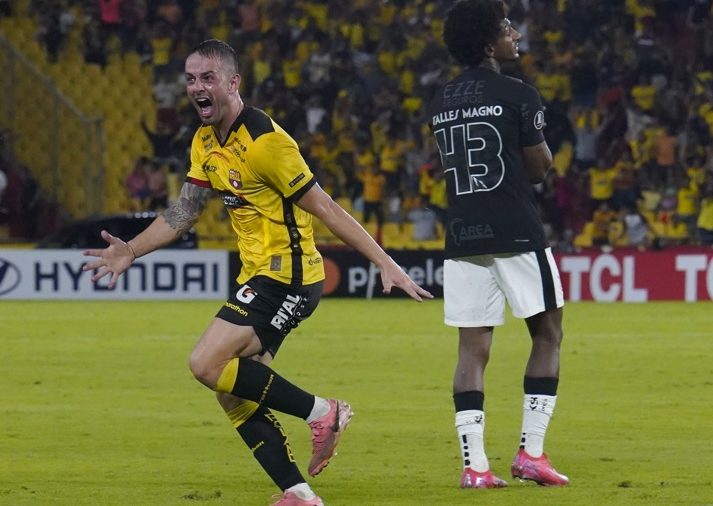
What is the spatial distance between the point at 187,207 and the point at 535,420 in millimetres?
1821

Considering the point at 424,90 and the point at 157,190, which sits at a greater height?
the point at 424,90

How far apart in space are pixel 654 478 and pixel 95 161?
1945 centimetres

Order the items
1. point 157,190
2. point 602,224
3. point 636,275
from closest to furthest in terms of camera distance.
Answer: point 636,275 → point 602,224 → point 157,190

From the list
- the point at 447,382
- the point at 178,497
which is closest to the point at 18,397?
the point at 447,382

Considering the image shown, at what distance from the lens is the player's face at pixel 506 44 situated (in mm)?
6531

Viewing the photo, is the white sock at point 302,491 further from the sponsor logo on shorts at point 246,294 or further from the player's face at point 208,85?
the player's face at point 208,85

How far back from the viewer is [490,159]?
6.51 m

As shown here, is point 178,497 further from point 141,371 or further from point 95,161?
point 95,161

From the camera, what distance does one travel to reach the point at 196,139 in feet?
20.9

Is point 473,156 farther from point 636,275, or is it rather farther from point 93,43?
point 93,43

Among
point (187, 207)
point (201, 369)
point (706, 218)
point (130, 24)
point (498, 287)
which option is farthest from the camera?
point (130, 24)

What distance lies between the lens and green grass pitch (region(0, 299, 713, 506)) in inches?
265

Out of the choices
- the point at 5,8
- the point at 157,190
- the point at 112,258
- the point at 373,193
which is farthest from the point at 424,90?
the point at 112,258

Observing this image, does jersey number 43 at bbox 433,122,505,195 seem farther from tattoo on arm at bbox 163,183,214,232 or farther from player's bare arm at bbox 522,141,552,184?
tattoo on arm at bbox 163,183,214,232
